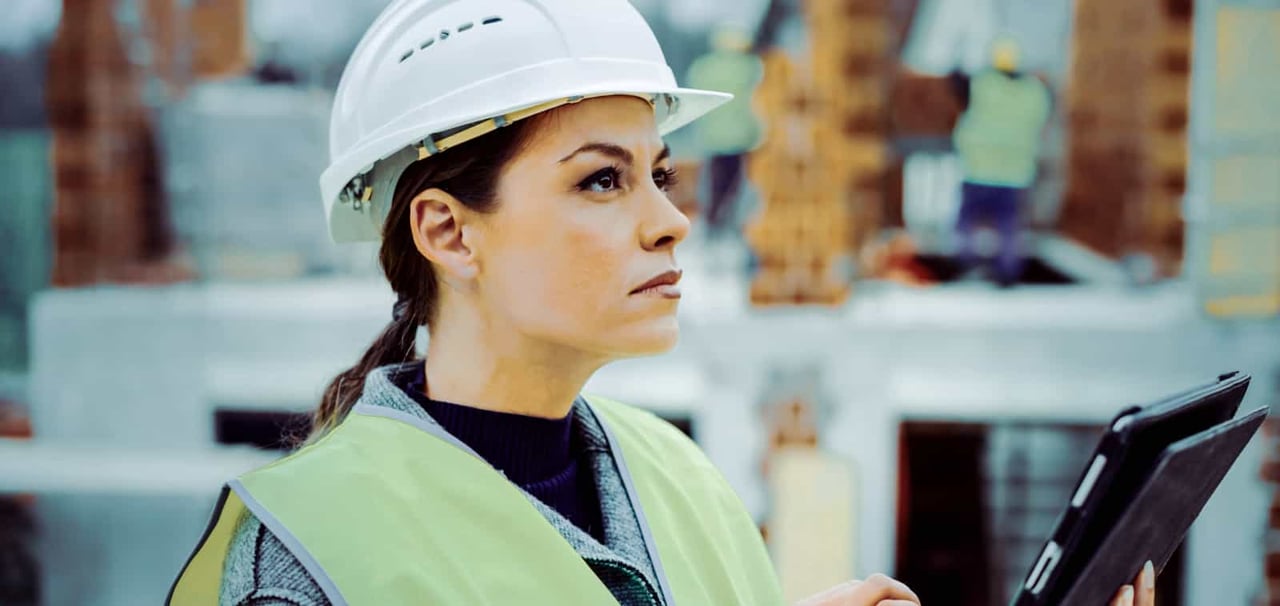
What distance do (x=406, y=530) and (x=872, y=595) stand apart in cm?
51

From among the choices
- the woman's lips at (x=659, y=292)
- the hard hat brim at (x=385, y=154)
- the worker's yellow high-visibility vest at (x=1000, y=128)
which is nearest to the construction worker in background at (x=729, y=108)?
the worker's yellow high-visibility vest at (x=1000, y=128)

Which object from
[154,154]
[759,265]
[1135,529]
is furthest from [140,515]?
[1135,529]

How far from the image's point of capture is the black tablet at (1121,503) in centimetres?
99

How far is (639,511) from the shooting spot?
1331 mm

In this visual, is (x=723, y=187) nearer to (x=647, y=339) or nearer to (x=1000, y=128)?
(x=1000, y=128)

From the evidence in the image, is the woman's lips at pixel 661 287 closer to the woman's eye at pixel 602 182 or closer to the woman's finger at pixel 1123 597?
the woman's eye at pixel 602 182

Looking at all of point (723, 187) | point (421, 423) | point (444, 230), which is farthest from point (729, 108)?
point (421, 423)

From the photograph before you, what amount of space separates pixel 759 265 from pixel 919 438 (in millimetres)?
947

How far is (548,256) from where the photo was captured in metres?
1.24

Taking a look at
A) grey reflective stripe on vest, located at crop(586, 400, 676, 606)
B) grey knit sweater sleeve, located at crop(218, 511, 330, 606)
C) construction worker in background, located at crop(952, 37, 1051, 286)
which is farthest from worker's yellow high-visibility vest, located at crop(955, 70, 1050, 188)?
grey knit sweater sleeve, located at crop(218, 511, 330, 606)

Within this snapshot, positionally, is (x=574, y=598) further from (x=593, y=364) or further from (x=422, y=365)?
(x=422, y=365)

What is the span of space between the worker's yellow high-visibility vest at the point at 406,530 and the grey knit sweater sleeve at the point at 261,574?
1 cm

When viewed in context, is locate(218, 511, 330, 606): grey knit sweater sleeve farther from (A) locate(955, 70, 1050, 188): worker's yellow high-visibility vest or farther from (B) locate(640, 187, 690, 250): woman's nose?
(A) locate(955, 70, 1050, 188): worker's yellow high-visibility vest

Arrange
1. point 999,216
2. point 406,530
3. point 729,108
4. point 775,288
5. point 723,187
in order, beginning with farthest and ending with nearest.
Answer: point 723,187
point 999,216
point 729,108
point 775,288
point 406,530
